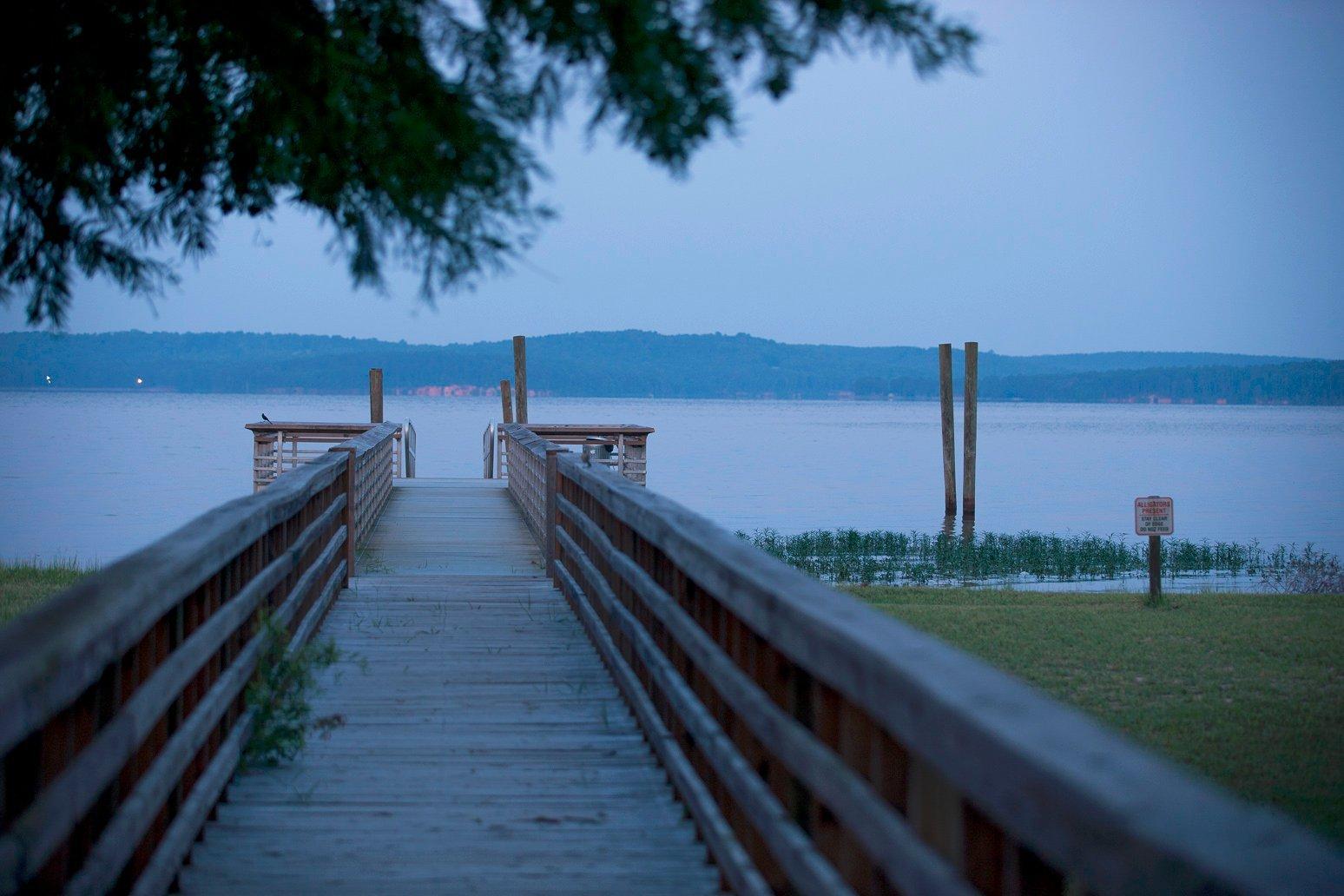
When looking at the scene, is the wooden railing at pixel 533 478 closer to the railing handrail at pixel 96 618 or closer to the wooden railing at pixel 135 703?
the wooden railing at pixel 135 703

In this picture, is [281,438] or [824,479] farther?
[824,479]

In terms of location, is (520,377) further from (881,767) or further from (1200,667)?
(881,767)

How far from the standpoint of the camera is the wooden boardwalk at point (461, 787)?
377cm

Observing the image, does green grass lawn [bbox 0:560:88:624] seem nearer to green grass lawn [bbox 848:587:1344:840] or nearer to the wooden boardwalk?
the wooden boardwalk

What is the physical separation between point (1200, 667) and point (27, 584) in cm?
1221

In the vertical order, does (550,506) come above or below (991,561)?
above

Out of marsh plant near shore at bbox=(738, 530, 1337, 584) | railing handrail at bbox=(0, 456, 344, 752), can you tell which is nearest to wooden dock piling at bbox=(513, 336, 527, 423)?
marsh plant near shore at bbox=(738, 530, 1337, 584)

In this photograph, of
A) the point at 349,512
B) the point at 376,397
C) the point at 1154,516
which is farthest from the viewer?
the point at 376,397

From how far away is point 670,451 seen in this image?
67375 mm

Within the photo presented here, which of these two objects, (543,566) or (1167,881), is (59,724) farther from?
(543,566)

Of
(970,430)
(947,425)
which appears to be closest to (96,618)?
(970,430)

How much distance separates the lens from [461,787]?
461cm

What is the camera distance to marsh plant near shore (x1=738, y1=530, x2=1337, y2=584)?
1920 cm

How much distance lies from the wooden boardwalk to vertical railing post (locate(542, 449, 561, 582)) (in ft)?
5.46
